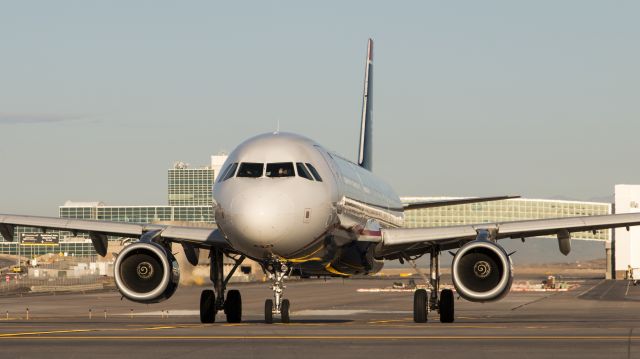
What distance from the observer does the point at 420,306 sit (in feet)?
112

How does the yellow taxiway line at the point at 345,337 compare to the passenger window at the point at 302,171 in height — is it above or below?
below

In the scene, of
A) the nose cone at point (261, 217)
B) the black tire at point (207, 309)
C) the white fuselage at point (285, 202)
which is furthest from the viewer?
the black tire at point (207, 309)

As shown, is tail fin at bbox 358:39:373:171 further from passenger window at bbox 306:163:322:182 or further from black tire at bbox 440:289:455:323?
passenger window at bbox 306:163:322:182

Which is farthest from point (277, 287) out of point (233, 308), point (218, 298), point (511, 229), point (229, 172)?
point (511, 229)

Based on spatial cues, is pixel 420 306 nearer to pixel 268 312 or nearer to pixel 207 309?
pixel 268 312

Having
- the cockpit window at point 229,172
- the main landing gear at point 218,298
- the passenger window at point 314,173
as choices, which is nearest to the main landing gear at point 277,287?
the main landing gear at point 218,298

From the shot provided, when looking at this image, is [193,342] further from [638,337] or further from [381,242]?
[381,242]

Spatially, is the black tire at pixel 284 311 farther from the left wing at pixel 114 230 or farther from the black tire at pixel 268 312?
the left wing at pixel 114 230

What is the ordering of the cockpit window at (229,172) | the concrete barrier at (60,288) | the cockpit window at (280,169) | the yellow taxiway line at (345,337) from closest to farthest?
the yellow taxiway line at (345,337) → the cockpit window at (280,169) → the cockpit window at (229,172) → the concrete barrier at (60,288)

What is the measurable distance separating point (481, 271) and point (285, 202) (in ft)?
19.6

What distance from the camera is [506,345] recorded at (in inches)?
853

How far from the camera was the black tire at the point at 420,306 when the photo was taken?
3412 cm

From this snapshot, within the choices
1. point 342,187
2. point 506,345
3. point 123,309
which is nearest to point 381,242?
point 342,187

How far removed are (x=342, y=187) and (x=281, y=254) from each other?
3.65 m
